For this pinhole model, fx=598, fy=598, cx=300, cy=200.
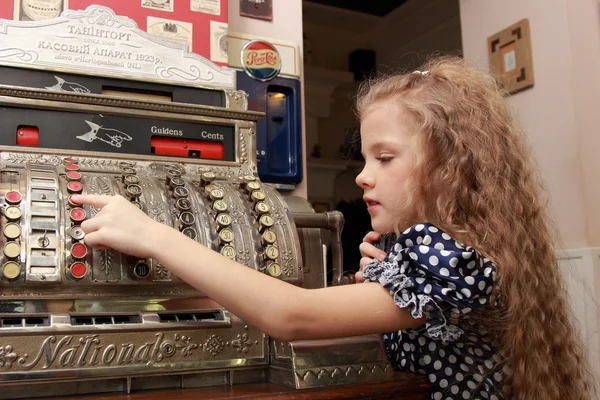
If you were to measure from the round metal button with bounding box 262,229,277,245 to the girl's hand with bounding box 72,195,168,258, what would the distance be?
0.25m

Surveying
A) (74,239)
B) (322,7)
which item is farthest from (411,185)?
(322,7)

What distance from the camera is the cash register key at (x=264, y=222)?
49.4 inches

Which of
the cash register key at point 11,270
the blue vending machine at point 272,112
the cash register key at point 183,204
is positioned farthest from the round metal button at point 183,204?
the blue vending machine at point 272,112

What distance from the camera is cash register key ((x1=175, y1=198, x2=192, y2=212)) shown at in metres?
1.21

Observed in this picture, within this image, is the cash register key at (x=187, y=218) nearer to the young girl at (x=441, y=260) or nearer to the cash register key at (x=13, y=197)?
→ the young girl at (x=441, y=260)

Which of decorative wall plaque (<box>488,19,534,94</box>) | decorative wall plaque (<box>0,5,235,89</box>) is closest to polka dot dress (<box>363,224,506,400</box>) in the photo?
decorative wall plaque (<box>0,5,235,89</box>)

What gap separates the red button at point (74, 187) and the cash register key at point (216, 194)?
0.26 m

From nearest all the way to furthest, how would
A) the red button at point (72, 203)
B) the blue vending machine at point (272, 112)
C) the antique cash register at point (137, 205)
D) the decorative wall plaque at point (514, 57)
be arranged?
the antique cash register at point (137, 205), the red button at point (72, 203), the blue vending machine at point (272, 112), the decorative wall plaque at point (514, 57)

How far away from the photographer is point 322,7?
532 cm

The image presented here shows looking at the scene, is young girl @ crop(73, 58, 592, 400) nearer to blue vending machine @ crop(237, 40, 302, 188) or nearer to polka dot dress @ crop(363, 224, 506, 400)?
polka dot dress @ crop(363, 224, 506, 400)

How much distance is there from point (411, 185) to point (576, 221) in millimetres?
1535

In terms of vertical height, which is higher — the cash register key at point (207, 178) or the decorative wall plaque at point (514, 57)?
the decorative wall plaque at point (514, 57)

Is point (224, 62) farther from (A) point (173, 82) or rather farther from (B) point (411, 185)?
(B) point (411, 185)

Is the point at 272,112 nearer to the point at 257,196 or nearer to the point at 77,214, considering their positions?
the point at 257,196
